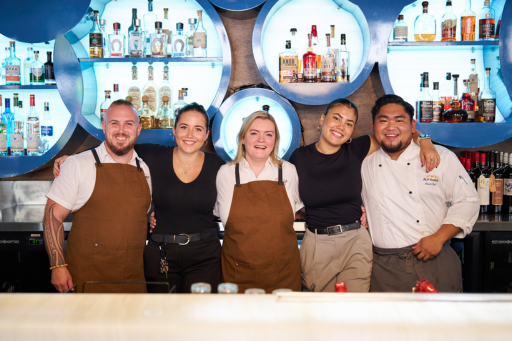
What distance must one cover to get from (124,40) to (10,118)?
3.31 ft

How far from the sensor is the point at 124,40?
269 centimetres

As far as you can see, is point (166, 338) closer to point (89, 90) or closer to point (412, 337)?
point (412, 337)

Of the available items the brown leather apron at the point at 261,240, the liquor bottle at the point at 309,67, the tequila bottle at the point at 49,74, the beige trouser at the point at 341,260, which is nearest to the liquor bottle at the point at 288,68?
the liquor bottle at the point at 309,67

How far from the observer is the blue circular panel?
2.53m

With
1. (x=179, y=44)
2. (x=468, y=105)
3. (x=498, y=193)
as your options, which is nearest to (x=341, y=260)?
(x=498, y=193)

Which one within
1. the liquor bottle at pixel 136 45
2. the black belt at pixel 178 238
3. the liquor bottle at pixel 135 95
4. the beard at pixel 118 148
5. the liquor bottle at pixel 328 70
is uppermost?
the liquor bottle at pixel 136 45

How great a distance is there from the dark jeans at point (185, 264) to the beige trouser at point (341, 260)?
49 cm

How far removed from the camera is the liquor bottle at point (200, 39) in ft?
8.69

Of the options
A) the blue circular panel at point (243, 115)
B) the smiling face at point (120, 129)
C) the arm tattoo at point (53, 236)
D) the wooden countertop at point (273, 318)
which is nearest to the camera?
the wooden countertop at point (273, 318)

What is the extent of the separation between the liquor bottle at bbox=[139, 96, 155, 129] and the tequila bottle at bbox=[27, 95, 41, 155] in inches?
28.5

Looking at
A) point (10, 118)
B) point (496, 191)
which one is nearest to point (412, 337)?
point (496, 191)

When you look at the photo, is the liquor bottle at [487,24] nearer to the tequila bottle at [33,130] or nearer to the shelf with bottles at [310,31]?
the shelf with bottles at [310,31]

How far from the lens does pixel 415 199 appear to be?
6.54ft

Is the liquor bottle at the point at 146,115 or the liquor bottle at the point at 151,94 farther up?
the liquor bottle at the point at 151,94
